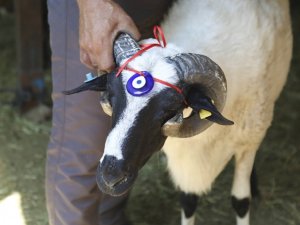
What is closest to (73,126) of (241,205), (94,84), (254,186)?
(94,84)

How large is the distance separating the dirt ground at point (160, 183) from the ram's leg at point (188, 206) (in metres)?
0.21

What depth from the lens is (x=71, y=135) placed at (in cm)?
229

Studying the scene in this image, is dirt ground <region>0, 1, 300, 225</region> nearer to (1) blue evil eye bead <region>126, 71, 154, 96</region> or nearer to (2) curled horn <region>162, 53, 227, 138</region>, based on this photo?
(2) curled horn <region>162, 53, 227, 138</region>

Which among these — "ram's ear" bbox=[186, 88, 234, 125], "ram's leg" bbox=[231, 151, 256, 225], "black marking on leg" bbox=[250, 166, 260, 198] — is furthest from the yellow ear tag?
"black marking on leg" bbox=[250, 166, 260, 198]

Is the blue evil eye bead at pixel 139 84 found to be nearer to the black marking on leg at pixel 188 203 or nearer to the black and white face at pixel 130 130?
the black and white face at pixel 130 130

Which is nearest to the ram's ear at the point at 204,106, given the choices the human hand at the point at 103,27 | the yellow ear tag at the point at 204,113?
the yellow ear tag at the point at 204,113

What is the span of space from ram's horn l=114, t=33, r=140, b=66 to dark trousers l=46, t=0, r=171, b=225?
1.08 feet

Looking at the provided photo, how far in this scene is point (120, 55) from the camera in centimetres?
186

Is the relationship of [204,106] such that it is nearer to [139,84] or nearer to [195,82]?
[195,82]

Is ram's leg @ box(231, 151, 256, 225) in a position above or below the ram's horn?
below

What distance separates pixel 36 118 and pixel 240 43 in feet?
6.44

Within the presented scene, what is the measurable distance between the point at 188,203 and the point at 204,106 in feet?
3.26

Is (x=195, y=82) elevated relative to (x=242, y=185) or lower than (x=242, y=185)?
elevated

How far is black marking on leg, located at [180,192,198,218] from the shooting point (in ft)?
8.87
